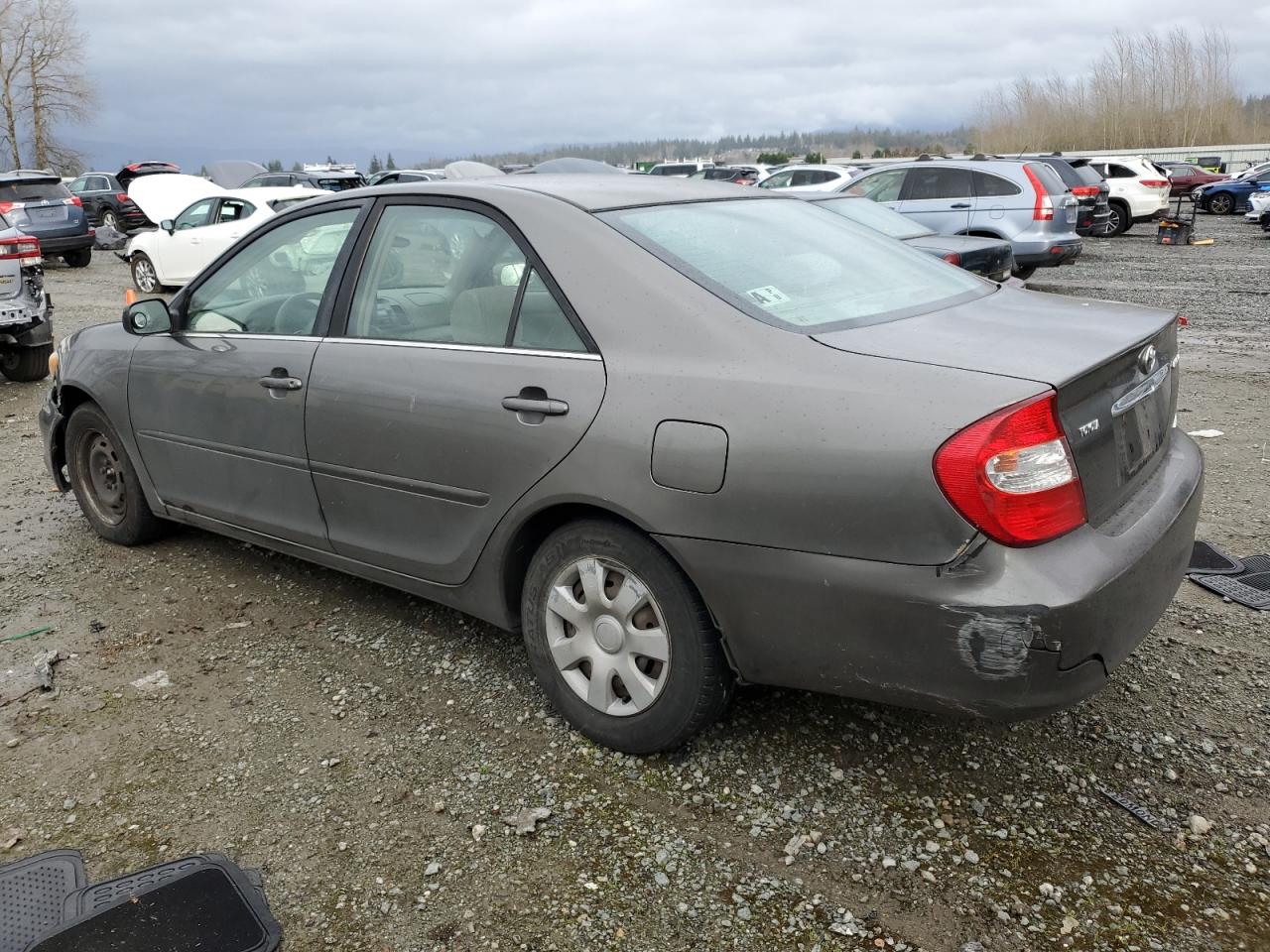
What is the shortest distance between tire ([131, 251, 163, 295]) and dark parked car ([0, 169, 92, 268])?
→ 4824 mm

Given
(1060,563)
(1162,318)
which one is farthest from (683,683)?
(1162,318)

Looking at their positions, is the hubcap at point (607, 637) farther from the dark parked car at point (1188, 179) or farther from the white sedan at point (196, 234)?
the dark parked car at point (1188, 179)

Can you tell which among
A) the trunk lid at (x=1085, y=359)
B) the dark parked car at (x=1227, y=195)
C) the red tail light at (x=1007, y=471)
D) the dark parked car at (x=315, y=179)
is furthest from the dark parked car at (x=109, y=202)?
the dark parked car at (x=1227, y=195)

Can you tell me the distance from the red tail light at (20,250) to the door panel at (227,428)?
18.1 feet

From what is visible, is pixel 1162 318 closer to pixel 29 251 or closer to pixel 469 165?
pixel 469 165

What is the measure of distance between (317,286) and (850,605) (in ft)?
7.73

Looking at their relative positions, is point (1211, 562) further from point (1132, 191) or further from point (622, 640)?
point (1132, 191)

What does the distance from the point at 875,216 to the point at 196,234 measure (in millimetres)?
11100

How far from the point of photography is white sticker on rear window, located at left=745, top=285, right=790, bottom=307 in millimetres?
2824

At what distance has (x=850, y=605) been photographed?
2.43 metres

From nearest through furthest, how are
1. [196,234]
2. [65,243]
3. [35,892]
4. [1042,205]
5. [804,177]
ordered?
[35,892] < [1042,205] < [196,234] < [65,243] < [804,177]

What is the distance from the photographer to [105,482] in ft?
15.8

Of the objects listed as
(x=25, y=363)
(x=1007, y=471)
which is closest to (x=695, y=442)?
(x=1007, y=471)

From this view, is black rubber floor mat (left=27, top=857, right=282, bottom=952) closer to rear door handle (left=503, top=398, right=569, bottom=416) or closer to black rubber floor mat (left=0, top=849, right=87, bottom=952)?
black rubber floor mat (left=0, top=849, right=87, bottom=952)
